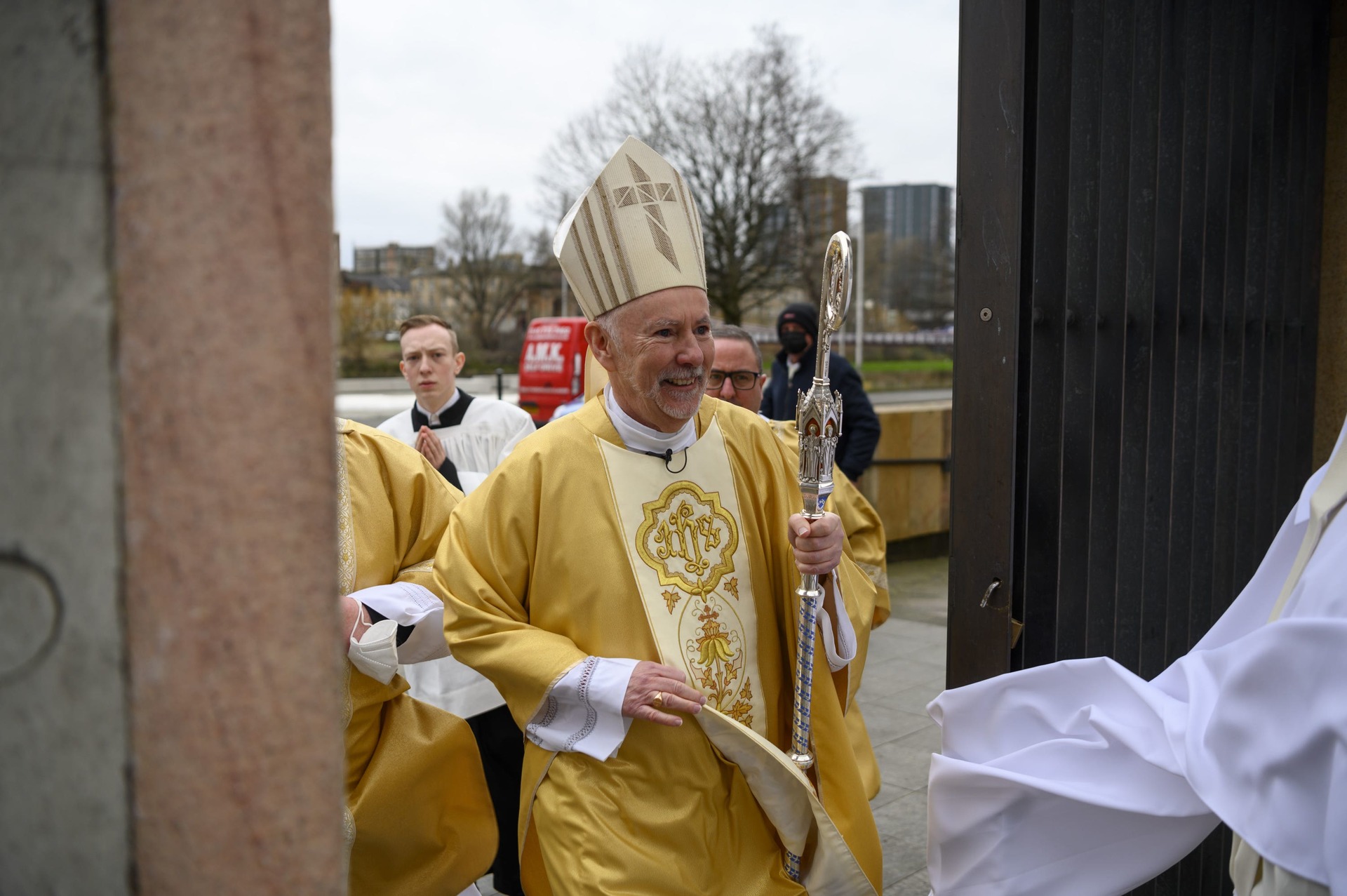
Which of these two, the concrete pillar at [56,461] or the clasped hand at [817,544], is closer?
the concrete pillar at [56,461]

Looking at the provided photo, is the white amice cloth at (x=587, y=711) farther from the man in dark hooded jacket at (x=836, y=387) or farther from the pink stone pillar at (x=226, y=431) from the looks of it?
the man in dark hooded jacket at (x=836, y=387)

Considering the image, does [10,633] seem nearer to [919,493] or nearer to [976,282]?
[976,282]

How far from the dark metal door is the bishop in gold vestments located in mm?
439

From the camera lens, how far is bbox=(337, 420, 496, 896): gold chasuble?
289 cm

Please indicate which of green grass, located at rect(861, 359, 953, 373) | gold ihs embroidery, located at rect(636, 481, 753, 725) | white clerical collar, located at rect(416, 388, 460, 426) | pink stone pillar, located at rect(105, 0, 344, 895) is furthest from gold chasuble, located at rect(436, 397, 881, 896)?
green grass, located at rect(861, 359, 953, 373)

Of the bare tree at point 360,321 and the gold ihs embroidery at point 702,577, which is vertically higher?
the bare tree at point 360,321

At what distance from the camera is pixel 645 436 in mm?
2725

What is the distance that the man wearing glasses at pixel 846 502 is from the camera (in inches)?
129

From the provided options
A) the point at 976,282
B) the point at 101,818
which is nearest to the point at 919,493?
the point at 976,282

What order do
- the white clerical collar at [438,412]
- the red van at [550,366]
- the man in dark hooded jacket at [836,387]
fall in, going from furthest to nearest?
the red van at [550,366] < the man in dark hooded jacket at [836,387] < the white clerical collar at [438,412]

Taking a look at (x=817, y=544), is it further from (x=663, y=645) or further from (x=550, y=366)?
(x=550, y=366)

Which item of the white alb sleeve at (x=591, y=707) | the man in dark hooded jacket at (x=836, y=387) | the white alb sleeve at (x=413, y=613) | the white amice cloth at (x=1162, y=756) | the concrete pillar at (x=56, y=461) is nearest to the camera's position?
the concrete pillar at (x=56, y=461)

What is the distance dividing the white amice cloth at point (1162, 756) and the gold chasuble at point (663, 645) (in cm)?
46

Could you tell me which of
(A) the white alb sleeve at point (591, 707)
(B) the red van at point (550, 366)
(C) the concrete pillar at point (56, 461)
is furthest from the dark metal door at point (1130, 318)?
(B) the red van at point (550, 366)
